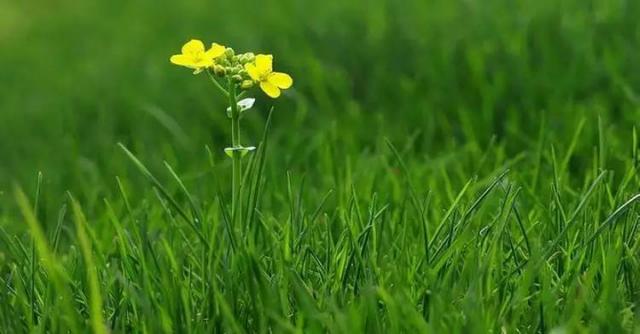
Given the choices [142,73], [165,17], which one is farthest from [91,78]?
[165,17]

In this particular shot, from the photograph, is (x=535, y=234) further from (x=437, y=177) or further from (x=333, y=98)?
(x=333, y=98)

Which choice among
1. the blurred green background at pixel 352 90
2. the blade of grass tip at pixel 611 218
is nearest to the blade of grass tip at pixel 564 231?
the blade of grass tip at pixel 611 218

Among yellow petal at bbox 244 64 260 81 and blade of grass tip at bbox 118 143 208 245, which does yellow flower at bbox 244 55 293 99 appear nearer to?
yellow petal at bbox 244 64 260 81

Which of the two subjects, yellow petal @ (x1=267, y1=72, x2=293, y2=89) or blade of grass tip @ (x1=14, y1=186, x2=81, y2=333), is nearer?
blade of grass tip @ (x1=14, y1=186, x2=81, y2=333)

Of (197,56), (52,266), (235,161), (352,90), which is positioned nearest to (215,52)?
(197,56)

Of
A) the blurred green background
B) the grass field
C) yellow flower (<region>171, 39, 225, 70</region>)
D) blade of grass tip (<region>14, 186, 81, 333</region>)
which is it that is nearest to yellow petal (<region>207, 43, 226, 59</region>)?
yellow flower (<region>171, 39, 225, 70</region>)
